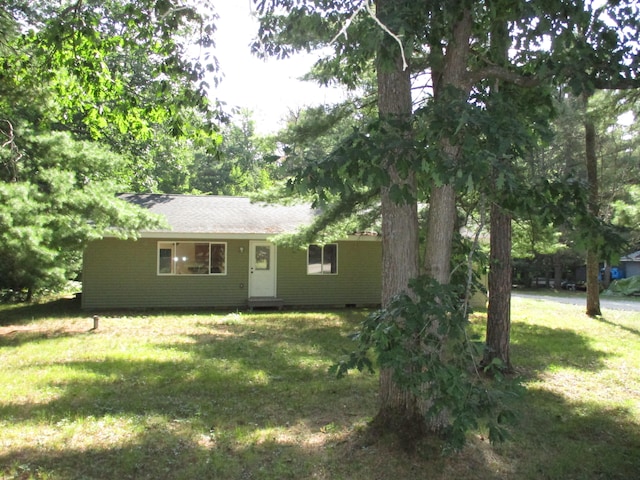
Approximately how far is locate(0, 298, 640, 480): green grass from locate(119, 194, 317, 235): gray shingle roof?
472cm

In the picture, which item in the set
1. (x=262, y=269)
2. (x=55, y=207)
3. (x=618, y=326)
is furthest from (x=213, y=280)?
(x=618, y=326)

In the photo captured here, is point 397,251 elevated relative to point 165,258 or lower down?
elevated

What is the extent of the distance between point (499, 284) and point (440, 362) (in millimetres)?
4671

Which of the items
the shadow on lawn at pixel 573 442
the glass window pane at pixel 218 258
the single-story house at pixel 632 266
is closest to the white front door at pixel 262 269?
the glass window pane at pixel 218 258

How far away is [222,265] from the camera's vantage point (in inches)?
615

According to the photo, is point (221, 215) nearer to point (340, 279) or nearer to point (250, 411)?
point (340, 279)

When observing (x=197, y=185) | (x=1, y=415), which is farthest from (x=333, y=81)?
(x=197, y=185)

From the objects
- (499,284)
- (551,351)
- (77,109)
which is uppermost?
(77,109)

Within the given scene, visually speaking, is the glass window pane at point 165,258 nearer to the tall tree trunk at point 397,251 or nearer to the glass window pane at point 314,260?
the glass window pane at point 314,260

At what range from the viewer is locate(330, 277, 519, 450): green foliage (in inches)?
124

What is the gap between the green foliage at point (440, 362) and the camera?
124 inches

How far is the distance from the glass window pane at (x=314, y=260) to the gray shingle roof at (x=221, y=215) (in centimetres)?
93

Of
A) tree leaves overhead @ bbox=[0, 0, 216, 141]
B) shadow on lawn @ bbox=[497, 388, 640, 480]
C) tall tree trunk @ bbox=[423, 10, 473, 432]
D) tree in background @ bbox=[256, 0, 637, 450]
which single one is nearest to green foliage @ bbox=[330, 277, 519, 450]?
tree in background @ bbox=[256, 0, 637, 450]

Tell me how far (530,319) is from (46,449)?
511 inches
